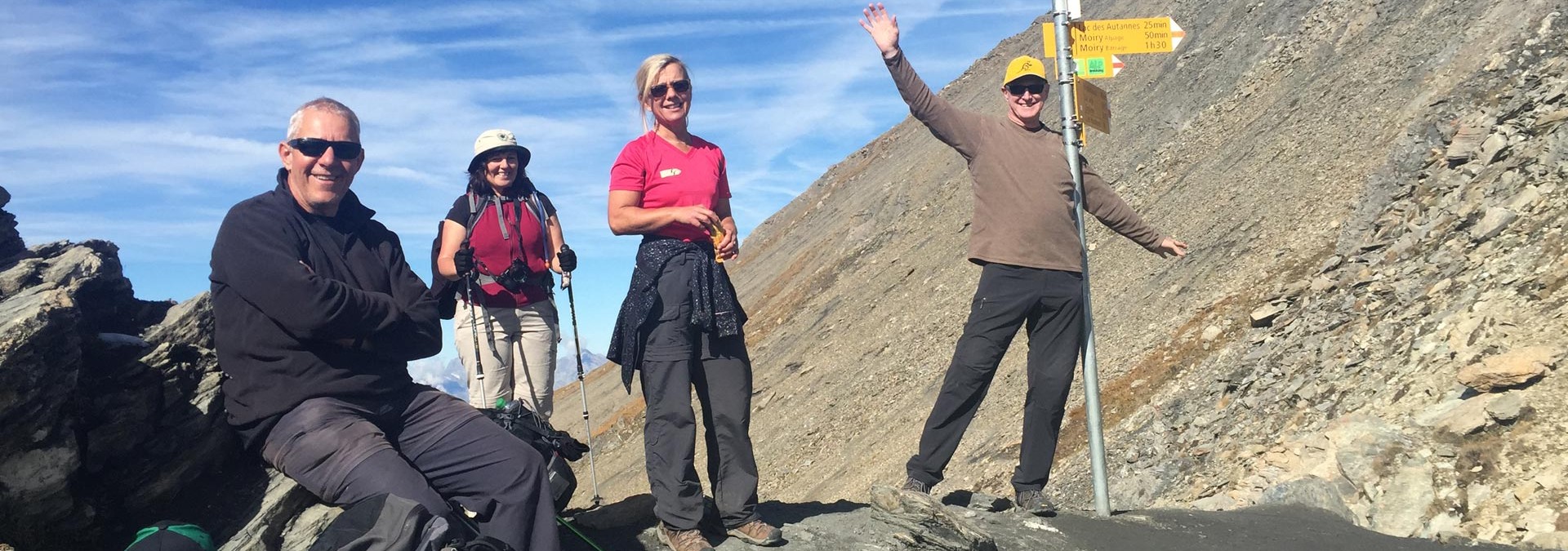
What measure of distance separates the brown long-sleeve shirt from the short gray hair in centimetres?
278

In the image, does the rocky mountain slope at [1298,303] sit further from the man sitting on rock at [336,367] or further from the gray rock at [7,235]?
the gray rock at [7,235]

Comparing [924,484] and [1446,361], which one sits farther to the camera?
[1446,361]

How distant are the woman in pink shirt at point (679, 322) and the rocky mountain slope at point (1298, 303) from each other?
4.04m

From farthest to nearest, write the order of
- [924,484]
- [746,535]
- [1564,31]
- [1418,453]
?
[1564,31] < [1418,453] < [924,484] < [746,535]

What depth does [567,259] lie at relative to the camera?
6652 millimetres

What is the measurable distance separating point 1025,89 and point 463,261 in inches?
132

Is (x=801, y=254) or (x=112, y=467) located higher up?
(x=801, y=254)

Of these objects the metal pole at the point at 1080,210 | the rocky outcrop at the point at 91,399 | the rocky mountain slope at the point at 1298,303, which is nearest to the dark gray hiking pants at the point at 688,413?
the rocky outcrop at the point at 91,399

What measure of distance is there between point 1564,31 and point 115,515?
52.3ft

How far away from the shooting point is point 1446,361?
7.97m

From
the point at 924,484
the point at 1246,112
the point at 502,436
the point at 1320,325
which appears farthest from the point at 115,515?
the point at 1246,112

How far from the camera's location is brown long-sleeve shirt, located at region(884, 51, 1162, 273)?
19.9ft

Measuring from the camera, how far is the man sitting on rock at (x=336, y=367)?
4281mm

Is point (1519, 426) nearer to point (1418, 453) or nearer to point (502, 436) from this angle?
point (1418, 453)
